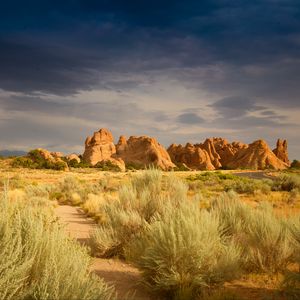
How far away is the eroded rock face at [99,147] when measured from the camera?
114 meters

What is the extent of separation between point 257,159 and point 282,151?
2359 centimetres

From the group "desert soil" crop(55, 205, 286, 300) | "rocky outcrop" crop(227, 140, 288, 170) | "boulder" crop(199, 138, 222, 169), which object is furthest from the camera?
"boulder" crop(199, 138, 222, 169)

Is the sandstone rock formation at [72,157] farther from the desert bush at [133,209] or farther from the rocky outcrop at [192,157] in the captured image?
the desert bush at [133,209]

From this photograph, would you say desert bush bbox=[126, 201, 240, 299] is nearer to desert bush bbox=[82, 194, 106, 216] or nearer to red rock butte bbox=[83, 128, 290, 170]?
desert bush bbox=[82, 194, 106, 216]

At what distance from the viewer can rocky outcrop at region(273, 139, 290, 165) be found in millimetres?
147312

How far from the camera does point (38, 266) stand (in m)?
4.71

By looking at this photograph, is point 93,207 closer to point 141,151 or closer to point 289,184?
point 289,184

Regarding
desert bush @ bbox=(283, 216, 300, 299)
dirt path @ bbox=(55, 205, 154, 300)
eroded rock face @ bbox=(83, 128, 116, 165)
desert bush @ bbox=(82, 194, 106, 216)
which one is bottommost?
dirt path @ bbox=(55, 205, 154, 300)

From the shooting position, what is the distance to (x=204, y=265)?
6.37 metres

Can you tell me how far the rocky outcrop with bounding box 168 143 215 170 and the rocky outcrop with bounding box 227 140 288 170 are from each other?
28.5 ft

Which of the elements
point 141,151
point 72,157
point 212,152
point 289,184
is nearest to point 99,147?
point 72,157

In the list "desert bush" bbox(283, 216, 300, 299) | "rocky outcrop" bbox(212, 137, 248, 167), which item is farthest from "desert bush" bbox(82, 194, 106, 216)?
"rocky outcrop" bbox(212, 137, 248, 167)

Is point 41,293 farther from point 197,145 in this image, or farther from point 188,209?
point 197,145

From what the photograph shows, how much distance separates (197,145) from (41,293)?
489 ft
